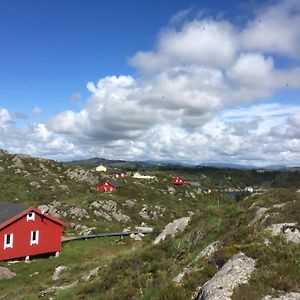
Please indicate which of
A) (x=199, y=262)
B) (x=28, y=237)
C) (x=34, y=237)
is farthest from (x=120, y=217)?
(x=199, y=262)

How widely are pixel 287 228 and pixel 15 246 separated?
122 ft

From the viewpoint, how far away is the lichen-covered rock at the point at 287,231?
14.0m

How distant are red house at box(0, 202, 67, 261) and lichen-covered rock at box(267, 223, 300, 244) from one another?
35.9m

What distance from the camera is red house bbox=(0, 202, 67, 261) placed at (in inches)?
1742

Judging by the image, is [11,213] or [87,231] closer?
[11,213]

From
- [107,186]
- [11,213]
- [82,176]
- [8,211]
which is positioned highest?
[82,176]

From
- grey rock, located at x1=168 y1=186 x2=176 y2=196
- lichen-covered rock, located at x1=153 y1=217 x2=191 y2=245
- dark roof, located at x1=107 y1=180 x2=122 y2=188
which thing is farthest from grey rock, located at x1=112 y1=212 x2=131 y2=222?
lichen-covered rock, located at x1=153 y1=217 x2=191 y2=245

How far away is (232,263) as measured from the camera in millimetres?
11500

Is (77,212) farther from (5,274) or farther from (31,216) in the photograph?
(5,274)

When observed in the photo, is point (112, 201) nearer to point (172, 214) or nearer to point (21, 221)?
point (172, 214)

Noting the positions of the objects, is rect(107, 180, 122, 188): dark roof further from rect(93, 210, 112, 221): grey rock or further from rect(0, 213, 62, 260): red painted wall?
rect(0, 213, 62, 260): red painted wall

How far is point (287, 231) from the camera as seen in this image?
14.7 metres

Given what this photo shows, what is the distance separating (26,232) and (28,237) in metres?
0.64

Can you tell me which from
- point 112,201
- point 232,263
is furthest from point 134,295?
point 112,201
